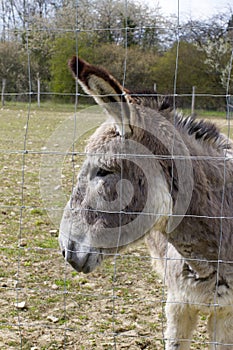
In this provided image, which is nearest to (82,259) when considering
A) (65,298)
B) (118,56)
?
(65,298)

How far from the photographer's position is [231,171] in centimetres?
241

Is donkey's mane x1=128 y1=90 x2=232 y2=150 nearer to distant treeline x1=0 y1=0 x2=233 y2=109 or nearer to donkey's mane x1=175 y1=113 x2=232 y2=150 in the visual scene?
donkey's mane x1=175 y1=113 x2=232 y2=150

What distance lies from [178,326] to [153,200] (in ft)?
3.34

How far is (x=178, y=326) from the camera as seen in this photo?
2654 mm

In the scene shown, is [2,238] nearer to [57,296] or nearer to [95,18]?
[57,296]

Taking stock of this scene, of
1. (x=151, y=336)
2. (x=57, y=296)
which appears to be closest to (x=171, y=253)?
(x=151, y=336)

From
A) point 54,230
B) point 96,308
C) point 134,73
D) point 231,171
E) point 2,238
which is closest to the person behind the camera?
point 231,171

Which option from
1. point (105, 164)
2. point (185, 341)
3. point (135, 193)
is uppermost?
point (105, 164)

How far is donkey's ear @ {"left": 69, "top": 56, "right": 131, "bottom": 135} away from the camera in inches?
72.4

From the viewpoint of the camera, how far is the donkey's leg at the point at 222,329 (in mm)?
2369

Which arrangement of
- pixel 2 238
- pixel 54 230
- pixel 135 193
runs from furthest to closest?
pixel 54 230 → pixel 2 238 → pixel 135 193

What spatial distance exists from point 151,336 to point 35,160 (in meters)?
6.69

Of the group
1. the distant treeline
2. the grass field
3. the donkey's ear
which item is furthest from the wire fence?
the distant treeline

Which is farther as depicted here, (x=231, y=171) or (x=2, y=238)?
(x=2, y=238)
